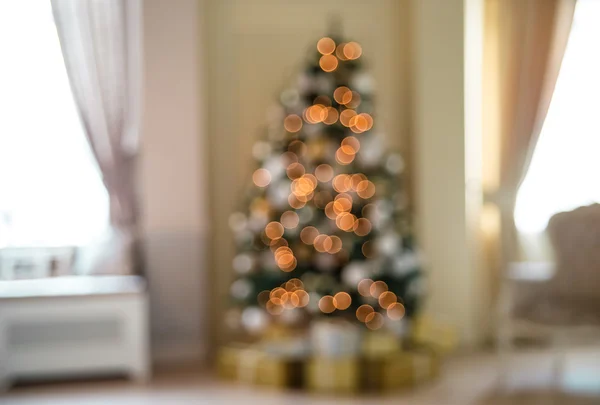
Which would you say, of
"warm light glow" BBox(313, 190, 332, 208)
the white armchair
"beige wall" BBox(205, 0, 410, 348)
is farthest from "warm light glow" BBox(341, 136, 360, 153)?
the white armchair

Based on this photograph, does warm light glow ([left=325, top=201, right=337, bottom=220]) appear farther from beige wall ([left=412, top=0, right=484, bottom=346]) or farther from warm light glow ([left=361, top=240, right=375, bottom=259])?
beige wall ([left=412, top=0, right=484, bottom=346])

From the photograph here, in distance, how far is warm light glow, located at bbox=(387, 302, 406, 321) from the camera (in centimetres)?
458

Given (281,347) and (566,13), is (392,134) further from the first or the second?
(281,347)

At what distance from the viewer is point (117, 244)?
16.1 ft

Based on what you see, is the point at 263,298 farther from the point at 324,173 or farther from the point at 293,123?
the point at 293,123

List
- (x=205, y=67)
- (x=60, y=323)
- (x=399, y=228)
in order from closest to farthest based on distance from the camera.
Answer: (x=60, y=323)
(x=399, y=228)
(x=205, y=67)

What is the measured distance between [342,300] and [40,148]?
2604mm

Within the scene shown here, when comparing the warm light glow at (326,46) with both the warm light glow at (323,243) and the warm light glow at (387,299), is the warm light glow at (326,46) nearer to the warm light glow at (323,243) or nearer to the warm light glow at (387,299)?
the warm light glow at (323,243)

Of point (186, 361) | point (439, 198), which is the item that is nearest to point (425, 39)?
point (439, 198)

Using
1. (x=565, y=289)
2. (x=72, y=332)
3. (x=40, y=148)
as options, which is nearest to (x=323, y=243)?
(x=565, y=289)

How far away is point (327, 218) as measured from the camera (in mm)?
4707

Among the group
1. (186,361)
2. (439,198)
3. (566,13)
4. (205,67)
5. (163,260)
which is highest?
Answer: (566,13)

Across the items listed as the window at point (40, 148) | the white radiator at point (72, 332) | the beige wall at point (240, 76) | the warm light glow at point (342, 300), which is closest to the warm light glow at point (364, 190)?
the warm light glow at point (342, 300)

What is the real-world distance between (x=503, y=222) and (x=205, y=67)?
2715mm
